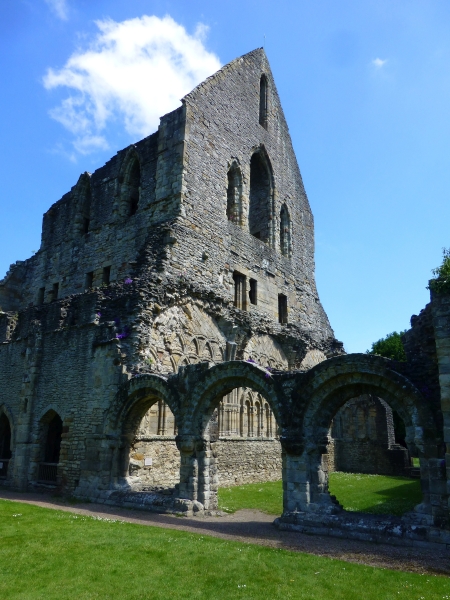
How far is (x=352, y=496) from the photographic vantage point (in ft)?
49.4

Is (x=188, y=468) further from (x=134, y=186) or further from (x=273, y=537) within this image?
(x=134, y=186)

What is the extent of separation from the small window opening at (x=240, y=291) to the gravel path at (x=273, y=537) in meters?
9.92

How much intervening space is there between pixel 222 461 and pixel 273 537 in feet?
27.6

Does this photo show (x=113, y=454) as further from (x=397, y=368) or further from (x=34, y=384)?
(x=397, y=368)

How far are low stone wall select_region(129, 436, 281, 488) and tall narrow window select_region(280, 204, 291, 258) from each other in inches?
388

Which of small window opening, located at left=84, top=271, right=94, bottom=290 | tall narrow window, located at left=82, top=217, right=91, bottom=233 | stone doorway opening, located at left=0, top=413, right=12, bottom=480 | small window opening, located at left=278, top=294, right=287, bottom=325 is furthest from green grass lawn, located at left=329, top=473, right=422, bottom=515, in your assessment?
tall narrow window, located at left=82, top=217, right=91, bottom=233

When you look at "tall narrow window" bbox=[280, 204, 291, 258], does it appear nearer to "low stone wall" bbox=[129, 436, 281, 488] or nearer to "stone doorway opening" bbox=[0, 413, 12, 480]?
"low stone wall" bbox=[129, 436, 281, 488]

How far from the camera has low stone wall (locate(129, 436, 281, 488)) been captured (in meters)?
14.3

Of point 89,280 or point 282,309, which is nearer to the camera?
point 89,280

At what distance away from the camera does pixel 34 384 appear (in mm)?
16844

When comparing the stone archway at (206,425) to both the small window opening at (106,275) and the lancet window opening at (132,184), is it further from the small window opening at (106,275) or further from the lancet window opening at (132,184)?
the lancet window opening at (132,184)

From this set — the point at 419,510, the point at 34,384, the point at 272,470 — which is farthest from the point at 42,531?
the point at 272,470

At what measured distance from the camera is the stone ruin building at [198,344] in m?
10.4

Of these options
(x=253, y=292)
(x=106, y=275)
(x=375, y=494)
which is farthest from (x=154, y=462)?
(x=253, y=292)
